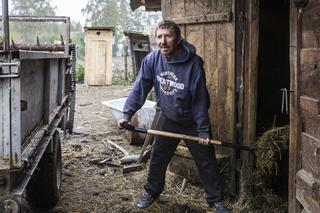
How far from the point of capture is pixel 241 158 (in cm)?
490

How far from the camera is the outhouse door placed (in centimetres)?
291

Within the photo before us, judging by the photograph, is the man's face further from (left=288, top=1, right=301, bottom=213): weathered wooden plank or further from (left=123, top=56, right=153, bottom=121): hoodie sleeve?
(left=288, top=1, right=301, bottom=213): weathered wooden plank

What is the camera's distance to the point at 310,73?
9.85 feet

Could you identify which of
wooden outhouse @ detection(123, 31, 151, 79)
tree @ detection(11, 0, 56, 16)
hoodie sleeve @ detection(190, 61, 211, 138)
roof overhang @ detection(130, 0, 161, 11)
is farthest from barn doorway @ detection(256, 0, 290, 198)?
tree @ detection(11, 0, 56, 16)

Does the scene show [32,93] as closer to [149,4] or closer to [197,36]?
[197,36]

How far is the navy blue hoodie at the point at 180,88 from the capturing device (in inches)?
169

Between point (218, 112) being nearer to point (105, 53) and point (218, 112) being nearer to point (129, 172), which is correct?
point (129, 172)

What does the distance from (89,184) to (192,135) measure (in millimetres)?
1908

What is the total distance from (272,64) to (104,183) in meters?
2.74

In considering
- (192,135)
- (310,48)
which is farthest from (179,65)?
(310,48)

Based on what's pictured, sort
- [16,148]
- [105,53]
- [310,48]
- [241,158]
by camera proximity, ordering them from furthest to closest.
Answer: [105,53]
[241,158]
[310,48]
[16,148]

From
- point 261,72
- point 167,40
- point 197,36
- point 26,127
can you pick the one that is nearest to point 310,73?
point 167,40

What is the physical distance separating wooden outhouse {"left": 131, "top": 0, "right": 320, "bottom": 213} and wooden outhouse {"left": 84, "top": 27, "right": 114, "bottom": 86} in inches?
497

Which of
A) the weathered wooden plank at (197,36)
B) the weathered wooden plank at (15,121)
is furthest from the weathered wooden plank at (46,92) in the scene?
the weathered wooden plank at (197,36)
